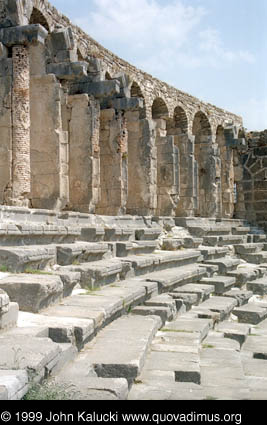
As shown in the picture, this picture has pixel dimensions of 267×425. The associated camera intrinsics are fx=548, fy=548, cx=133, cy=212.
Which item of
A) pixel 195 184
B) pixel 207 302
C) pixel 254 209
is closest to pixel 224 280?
pixel 207 302

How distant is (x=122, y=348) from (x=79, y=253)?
3.01m

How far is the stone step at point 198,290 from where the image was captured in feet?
27.2

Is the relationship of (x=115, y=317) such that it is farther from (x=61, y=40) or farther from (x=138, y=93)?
(x=138, y=93)

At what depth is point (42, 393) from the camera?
3.15 metres

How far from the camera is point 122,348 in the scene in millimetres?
4555

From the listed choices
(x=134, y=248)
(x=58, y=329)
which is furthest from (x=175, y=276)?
(x=58, y=329)

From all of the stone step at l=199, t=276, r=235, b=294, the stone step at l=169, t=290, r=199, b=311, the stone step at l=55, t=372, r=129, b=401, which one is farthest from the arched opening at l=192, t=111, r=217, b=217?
the stone step at l=55, t=372, r=129, b=401

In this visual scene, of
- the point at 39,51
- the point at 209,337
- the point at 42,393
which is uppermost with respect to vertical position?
the point at 39,51

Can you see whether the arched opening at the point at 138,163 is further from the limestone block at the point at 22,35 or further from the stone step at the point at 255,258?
the limestone block at the point at 22,35

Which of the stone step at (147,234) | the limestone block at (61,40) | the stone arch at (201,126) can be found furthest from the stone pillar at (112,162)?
the stone arch at (201,126)

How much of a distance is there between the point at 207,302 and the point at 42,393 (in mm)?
5604

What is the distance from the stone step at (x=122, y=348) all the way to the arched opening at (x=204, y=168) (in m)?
14.7

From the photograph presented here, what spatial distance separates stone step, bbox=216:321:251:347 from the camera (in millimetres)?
6715
